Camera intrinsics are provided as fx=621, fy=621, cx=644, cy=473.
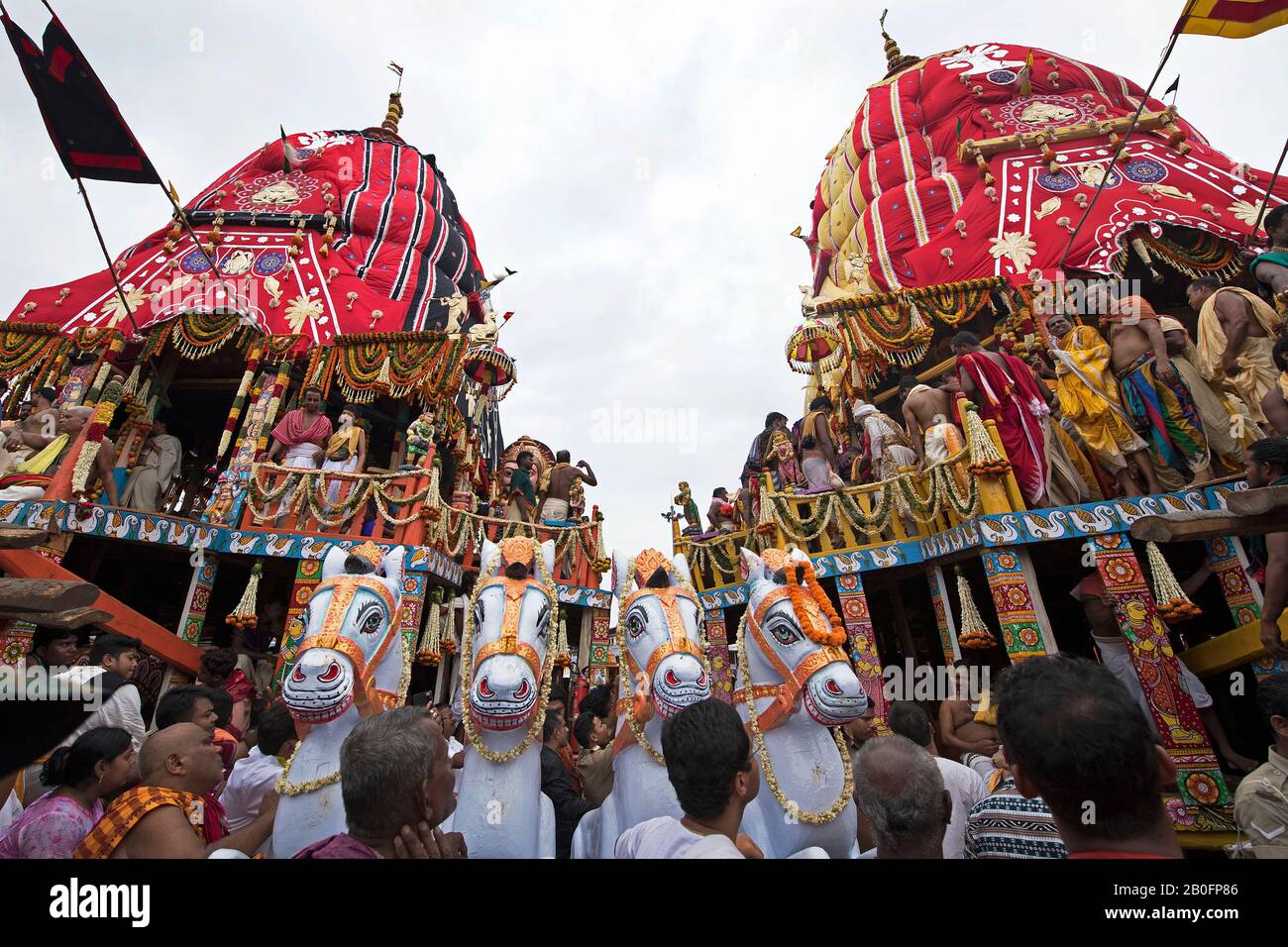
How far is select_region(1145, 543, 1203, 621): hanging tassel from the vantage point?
580 cm

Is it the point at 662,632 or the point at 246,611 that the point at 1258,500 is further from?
the point at 246,611

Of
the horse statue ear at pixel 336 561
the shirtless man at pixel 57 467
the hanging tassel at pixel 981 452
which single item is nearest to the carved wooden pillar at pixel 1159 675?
the hanging tassel at pixel 981 452

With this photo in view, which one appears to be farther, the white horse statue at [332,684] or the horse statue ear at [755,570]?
the horse statue ear at [755,570]

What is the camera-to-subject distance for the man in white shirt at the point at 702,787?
1.95m

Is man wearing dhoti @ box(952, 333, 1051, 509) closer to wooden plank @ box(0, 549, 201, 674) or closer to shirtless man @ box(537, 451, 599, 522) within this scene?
shirtless man @ box(537, 451, 599, 522)

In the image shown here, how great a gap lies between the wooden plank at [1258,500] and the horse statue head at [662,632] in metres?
2.35

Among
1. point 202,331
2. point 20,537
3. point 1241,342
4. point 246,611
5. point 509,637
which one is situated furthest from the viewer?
point 202,331

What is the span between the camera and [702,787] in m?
1.97

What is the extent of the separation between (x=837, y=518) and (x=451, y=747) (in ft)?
20.4

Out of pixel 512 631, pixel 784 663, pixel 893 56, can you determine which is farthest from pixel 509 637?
pixel 893 56

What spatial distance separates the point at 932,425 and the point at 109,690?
850 centimetres

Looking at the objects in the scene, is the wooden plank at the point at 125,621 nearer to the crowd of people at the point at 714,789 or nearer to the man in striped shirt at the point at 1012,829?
the crowd of people at the point at 714,789

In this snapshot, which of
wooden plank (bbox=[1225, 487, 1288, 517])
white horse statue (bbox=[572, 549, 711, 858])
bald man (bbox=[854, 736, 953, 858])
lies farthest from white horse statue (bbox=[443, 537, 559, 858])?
wooden plank (bbox=[1225, 487, 1288, 517])

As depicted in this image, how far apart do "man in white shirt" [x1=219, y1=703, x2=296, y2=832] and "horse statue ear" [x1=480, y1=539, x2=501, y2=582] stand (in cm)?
124
